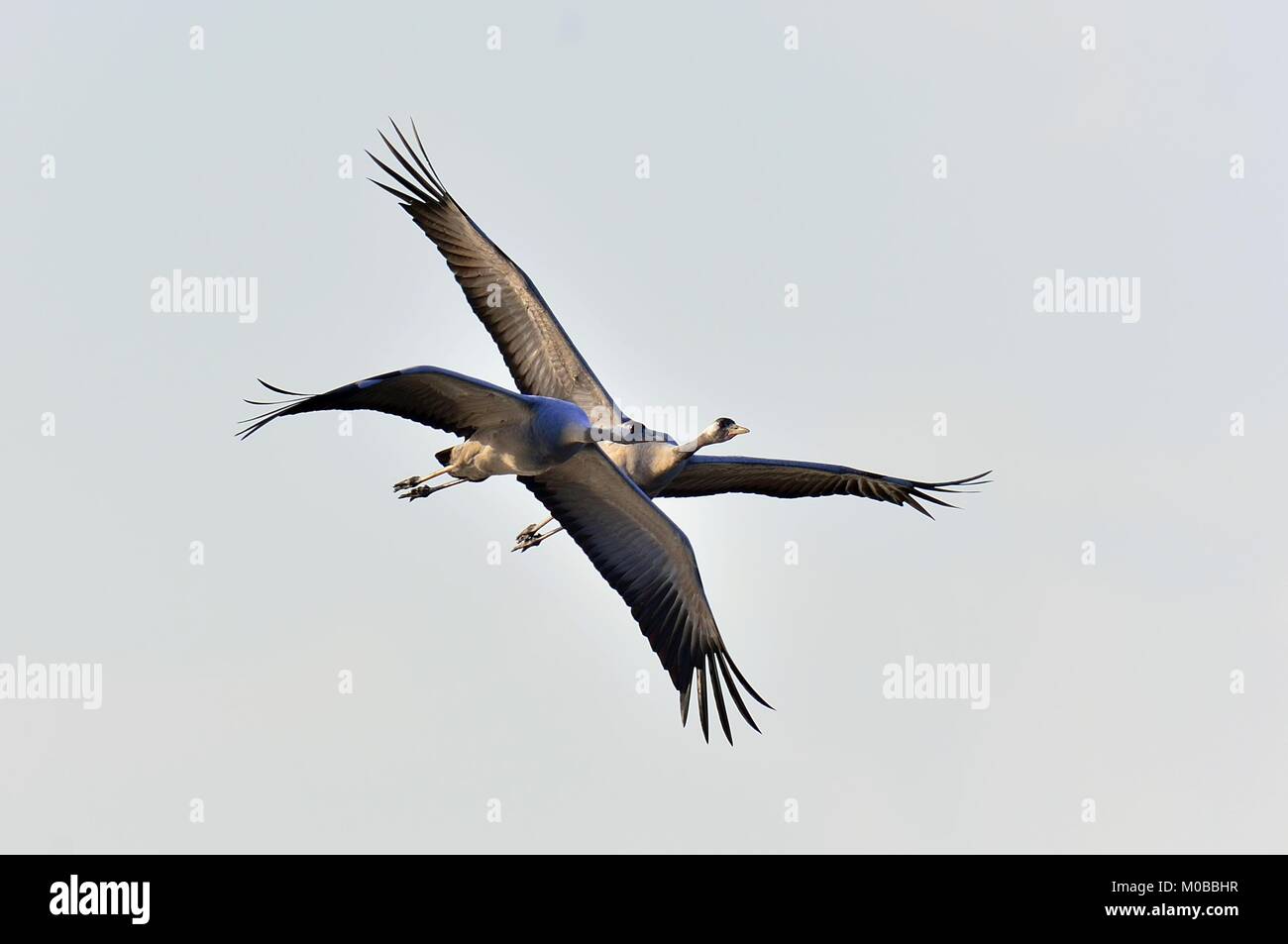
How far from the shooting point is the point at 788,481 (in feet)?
93.6

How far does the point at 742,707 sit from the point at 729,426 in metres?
4.18

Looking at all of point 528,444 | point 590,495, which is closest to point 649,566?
point 590,495

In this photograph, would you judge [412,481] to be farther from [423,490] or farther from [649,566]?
[649,566]

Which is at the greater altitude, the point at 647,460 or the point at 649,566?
the point at 647,460

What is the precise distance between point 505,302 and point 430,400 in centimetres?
340

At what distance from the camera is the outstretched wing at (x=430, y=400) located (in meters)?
22.1

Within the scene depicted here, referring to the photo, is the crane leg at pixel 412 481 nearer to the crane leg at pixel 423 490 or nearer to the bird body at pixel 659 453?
the crane leg at pixel 423 490

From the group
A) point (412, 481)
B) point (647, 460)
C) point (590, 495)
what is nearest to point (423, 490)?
point (412, 481)

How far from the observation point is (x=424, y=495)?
25094 mm

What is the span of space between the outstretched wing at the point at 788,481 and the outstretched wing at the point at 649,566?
2500mm

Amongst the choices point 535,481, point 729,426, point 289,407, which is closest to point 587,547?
point 535,481

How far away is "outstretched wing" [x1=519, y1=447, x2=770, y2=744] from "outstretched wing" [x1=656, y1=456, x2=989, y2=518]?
2.50 metres

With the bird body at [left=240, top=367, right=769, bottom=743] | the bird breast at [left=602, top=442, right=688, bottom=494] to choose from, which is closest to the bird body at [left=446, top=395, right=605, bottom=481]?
the bird body at [left=240, top=367, right=769, bottom=743]

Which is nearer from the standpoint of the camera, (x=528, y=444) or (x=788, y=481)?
(x=528, y=444)
